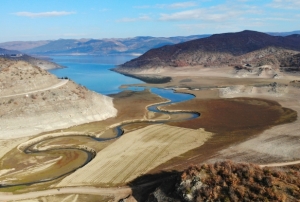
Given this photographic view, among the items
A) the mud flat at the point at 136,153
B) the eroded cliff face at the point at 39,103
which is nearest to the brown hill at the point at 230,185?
the mud flat at the point at 136,153

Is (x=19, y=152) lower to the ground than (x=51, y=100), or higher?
lower

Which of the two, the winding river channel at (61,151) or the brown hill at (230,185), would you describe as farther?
the winding river channel at (61,151)

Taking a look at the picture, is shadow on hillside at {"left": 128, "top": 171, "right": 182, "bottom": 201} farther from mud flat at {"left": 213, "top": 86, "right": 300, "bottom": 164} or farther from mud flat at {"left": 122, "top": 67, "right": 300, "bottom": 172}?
mud flat at {"left": 213, "top": 86, "right": 300, "bottom": 164}

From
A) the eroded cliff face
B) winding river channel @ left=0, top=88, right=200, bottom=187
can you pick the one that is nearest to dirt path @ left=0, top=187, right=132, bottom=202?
winding river channel @ left=0, top=88, right=200, bottom=187

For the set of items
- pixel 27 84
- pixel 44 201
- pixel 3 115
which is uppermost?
pixel 27 84

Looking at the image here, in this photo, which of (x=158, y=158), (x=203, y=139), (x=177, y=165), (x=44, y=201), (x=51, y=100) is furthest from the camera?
(x=51, y=100)

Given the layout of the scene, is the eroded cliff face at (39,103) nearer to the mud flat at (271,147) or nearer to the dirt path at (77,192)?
the dirt path at (77,192)

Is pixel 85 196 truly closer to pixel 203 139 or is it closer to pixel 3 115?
pixel 203 139

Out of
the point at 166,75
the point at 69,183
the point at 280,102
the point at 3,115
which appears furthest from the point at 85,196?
the point at 166,75

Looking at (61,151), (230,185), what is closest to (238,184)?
(230,185)
